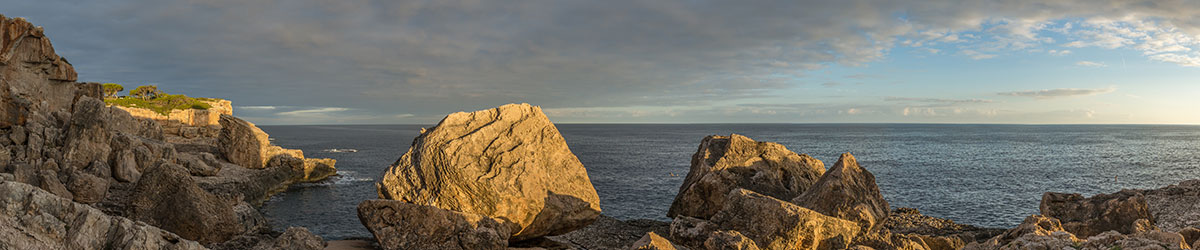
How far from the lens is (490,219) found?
18.2 metres

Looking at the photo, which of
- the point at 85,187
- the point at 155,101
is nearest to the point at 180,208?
the point at 85,187

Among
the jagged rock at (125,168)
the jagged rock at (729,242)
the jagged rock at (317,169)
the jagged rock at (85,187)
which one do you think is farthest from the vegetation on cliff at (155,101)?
the jagged rock at (729,242)

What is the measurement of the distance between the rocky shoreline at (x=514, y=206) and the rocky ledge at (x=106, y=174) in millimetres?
63

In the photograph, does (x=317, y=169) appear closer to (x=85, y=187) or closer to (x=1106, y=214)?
(x=85, y=187)

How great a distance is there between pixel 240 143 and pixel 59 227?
43.2 m

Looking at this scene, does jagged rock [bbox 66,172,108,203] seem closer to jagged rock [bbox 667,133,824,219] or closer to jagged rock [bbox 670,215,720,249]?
jagged rock [bbox 667,133,824,219]

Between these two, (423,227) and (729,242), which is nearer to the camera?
(729,242)

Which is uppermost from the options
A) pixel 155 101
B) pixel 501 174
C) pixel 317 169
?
pixel 155 101

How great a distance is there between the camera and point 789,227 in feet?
52.8

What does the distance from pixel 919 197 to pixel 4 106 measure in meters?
63.0

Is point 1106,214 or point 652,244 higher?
point 652,244

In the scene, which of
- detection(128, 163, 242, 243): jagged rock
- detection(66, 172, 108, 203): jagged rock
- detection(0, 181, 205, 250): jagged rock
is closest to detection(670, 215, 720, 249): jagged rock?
detection(0, 181, 205, 250): jagged rock

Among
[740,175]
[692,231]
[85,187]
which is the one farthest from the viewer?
[85,187]

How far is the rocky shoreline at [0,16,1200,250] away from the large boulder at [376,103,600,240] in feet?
0.15
